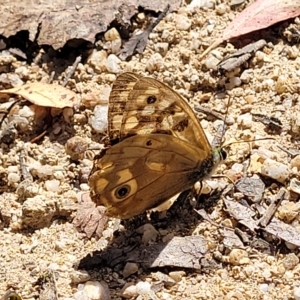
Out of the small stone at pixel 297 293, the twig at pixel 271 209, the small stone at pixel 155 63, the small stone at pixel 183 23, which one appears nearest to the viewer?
the small stone at pixel 297 293

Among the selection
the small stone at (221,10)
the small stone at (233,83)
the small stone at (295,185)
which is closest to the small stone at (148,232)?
the small stone at (295,185)

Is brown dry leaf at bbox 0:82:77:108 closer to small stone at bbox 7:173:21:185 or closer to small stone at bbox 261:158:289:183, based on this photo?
small stone at bbox 7:173:21:185

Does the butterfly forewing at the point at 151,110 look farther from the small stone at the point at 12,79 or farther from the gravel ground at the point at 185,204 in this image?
the small stone at the point at 12,79

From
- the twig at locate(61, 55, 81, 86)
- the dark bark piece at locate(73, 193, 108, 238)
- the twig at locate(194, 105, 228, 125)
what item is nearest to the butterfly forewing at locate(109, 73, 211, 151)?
the dark bark piece at locate(73, 193, 108, 238)

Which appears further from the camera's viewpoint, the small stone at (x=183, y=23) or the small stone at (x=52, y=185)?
the small stone at (x=183, y=23)

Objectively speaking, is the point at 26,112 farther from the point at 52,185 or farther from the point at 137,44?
the point at 137,44

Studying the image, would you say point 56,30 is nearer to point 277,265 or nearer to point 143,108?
point 143,108
